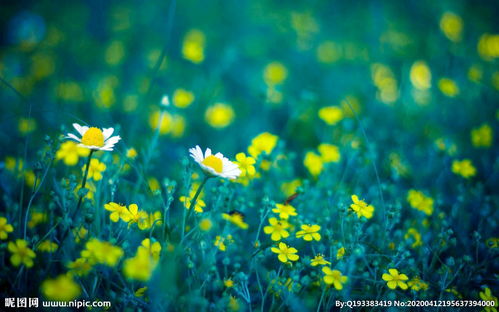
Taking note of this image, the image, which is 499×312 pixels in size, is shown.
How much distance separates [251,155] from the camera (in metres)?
2.01

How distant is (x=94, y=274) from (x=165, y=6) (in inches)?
151

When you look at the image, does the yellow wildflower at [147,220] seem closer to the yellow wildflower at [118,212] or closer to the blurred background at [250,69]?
the yellow wildflower at [118,212]

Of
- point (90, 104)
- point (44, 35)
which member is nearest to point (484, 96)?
point (90, 104)

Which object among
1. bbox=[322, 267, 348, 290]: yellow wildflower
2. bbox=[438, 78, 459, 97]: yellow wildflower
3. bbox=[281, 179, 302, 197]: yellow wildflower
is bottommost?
bbox=[281, 179, 302, 197]: yellow wildflower

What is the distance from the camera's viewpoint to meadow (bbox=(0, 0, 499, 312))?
1.41 meters

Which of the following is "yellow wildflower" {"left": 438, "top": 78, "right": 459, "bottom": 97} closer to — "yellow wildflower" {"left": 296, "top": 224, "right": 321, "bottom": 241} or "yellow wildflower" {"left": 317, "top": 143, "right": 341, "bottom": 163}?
"yellow wildflower" {"left": 317, "top": 143, "right": 341, "bottom": 163}

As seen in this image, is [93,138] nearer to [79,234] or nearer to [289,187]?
[79,234]

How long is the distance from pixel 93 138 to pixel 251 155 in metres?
0.88

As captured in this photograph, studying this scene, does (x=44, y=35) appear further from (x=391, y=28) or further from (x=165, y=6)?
(x=391, y=28)

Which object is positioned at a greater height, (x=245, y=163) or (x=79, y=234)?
(x=245, y=163)

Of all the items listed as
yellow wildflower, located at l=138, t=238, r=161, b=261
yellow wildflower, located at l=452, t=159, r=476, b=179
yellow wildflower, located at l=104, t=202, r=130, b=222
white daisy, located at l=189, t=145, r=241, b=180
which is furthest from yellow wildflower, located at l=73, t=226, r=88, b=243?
yellow wildflower, located at l=452, t=159, r=476, b=179

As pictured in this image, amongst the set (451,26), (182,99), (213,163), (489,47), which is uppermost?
(451,26)

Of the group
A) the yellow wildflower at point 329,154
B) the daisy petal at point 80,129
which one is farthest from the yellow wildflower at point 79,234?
the yellow wildflower at point 329,154

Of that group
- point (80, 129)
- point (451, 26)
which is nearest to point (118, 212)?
point (80, 129)
